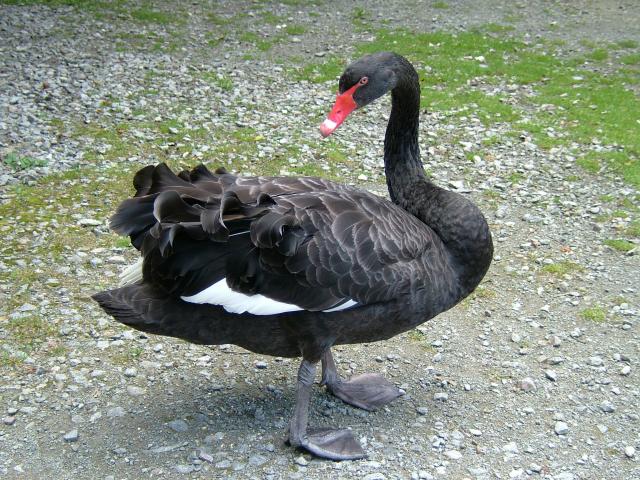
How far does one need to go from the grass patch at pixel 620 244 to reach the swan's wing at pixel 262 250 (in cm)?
313

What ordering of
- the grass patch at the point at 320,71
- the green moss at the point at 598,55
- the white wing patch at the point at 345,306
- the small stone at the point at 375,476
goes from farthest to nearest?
the green moss at the point at 598,55 → the grass patch at the point at 320,71 → the small stone at the point at 375,476 → the white wing patch at the point at 345,306

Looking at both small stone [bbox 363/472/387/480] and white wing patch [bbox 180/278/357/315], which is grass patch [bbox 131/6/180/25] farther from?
small stone [bbox 363/472/387/480]

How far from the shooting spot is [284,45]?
10.9 m

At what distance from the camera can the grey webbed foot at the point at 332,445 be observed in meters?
3.85

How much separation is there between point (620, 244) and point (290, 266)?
3.79 meters

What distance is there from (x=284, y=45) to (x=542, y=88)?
3699 millimetres

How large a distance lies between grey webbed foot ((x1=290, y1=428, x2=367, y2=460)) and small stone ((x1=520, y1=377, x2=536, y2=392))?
1227 mm

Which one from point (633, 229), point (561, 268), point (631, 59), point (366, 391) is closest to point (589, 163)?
point (633, 229)

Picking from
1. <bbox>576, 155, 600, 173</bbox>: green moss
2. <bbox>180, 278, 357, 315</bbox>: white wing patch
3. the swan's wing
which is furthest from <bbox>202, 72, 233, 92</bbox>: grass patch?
<bbox>180, 278, 357, 315</bbox>: white wing patch

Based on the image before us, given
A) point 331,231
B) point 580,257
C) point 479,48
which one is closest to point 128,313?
point 331,231

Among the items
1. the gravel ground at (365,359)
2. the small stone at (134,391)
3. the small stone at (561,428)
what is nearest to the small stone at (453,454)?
the gravel ground at (365,359)

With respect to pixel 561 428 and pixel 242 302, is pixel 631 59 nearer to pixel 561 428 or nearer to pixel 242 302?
pixel 561 428

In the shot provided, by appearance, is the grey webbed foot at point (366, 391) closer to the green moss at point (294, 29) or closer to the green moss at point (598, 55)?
the green moss at point (294, 29)

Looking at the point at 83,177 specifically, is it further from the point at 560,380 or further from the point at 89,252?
the point at 560,380
